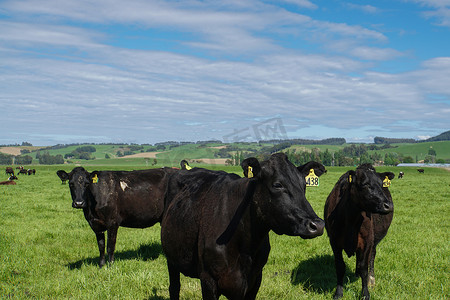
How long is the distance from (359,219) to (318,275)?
5.50ft

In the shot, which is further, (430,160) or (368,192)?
(430,160)

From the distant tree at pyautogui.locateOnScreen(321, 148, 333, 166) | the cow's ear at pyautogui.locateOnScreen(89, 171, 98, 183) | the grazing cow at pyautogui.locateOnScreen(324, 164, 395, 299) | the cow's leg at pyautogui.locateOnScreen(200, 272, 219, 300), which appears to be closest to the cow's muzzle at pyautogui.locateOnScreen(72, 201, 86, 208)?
the cow's ear at pyautogui.locateOnScreen(89, 171, 98, 183)

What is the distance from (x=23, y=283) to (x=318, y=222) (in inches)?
245

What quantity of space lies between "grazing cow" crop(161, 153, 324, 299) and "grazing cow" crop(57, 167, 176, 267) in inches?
204

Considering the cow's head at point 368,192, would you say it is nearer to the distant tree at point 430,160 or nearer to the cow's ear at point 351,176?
the cow's ear at point 351,176

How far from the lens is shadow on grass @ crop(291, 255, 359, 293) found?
7.23m

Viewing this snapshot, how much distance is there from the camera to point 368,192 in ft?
22.5

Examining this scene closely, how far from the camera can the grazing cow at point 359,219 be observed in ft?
22.1

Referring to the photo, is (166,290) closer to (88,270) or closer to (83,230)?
(88,270)

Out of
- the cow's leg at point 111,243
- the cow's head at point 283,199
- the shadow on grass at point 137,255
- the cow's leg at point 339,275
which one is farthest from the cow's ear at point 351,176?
the cow's leg at point 111,243

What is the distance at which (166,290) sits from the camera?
270 inches

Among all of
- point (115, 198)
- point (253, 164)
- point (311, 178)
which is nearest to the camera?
point (253, 164)

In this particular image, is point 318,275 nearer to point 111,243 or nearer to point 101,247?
point 111,243

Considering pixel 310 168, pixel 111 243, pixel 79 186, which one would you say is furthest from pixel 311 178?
pixel 79 186
